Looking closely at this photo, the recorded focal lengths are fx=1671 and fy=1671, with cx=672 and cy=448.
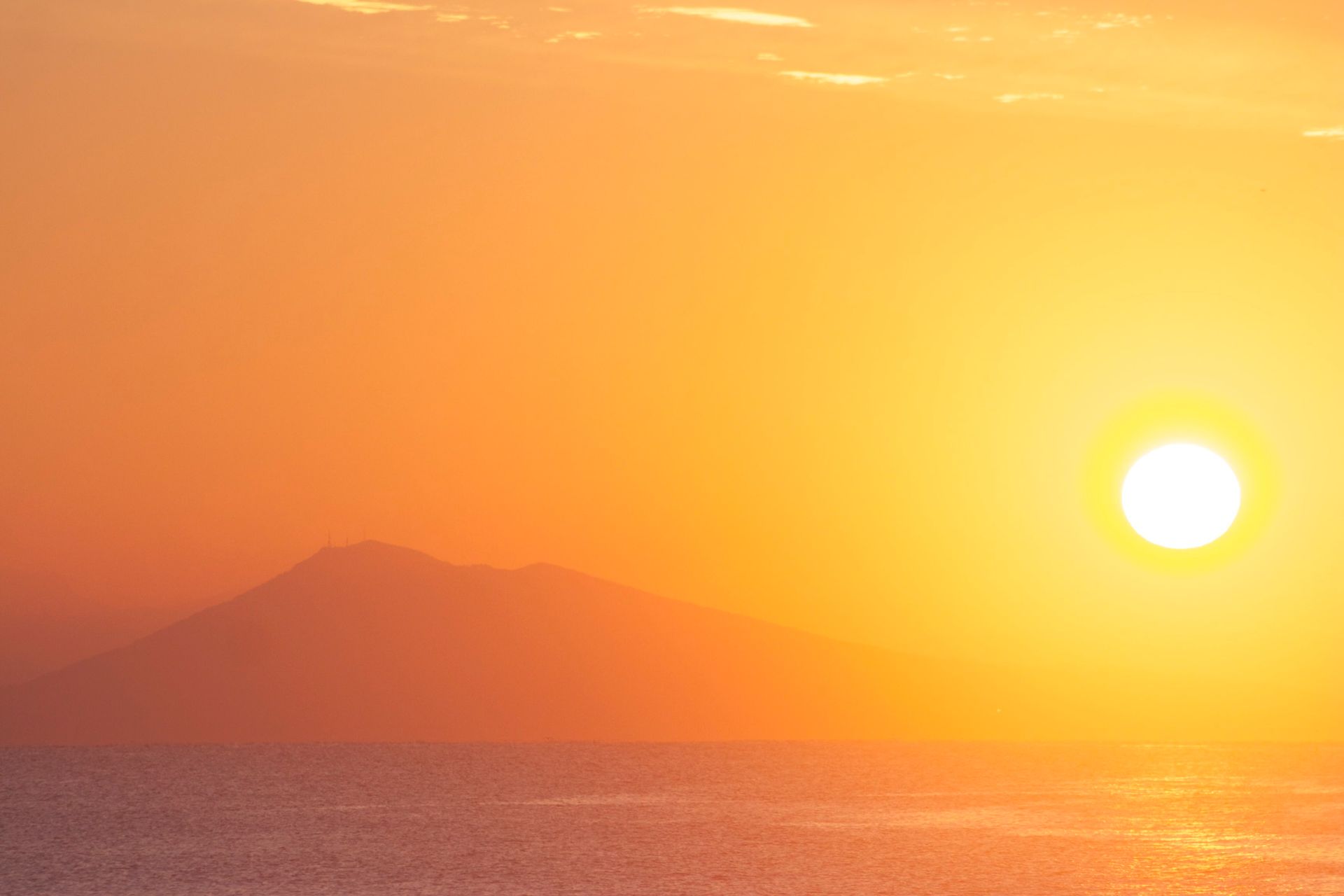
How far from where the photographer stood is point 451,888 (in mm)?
73938

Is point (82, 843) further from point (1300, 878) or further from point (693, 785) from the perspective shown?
point (693, 785)

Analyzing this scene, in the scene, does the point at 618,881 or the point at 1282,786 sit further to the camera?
the point at 1282,786

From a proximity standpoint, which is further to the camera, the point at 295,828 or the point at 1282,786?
the point at 1282,786

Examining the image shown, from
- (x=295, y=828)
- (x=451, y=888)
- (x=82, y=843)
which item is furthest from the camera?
(x=295, y=828)

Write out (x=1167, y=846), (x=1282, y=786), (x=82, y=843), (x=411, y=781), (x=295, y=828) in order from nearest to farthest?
(x=1167, y=846)
(x=82, y=843)
(x=295, y=828)
(x=1282, y=786)
(x=411, y=781)

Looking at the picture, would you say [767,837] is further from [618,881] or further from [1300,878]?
[1300,878]

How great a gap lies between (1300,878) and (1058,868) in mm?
11177

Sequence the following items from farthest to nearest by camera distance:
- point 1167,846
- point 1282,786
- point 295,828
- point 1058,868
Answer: point 1282,786
point 295,828
point 1167,846
point 1058,868

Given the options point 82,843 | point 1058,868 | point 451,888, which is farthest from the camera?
point 82,843

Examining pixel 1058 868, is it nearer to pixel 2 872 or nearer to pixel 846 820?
pixel 846 820

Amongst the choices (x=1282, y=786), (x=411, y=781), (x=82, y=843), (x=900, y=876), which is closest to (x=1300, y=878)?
(x=900, y=876)

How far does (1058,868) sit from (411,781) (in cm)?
12739

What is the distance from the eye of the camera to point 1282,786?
18150 cm

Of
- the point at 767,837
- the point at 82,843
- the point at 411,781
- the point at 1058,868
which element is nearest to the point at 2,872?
the point at 82,843
